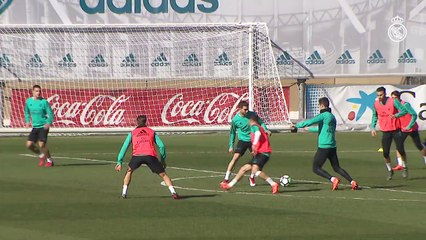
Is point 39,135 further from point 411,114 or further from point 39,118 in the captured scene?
point 411,114

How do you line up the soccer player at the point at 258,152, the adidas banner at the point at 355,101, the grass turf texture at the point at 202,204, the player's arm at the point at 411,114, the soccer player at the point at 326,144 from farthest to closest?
the adidas banner at the point at 355,101, the player's arm at the point at 411,114, the soccer player at the point at 326,144, the soccer player at the point at 258,152, the grass turf texture at the point at 202,204

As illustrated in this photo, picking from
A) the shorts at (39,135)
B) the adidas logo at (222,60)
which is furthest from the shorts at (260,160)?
the adidas logo at (222,60)

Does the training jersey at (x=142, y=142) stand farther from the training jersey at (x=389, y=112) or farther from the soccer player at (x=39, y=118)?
the soccer player at (x=39, y=118)

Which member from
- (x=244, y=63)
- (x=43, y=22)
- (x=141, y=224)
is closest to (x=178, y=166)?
(x=141, y=224)

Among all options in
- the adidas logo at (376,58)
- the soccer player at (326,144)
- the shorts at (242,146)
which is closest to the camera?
the soccer player at (326,144)

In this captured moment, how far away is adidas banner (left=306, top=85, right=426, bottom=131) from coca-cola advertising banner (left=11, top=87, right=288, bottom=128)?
166 inches

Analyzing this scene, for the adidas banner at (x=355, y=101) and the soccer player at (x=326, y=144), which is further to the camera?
the adidas banner at (x=355, y=101)

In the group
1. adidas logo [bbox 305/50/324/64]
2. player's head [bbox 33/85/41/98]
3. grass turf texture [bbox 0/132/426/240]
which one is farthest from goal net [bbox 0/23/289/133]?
player's head [bbox 33/85/41/98]

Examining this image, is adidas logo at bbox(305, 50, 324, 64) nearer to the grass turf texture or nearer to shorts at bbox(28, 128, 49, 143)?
the grass turf texture

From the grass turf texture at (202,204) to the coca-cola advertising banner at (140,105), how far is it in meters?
10.7

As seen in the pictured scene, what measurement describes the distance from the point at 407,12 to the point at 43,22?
1707 centimetres

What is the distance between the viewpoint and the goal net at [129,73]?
36.9 meters

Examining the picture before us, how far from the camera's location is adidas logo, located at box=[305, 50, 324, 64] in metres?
38.2

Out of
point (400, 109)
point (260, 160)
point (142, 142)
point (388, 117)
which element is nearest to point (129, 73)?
point (388, 117)
